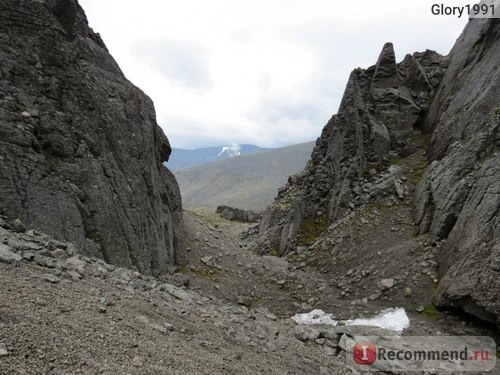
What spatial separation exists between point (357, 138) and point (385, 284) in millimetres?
17682

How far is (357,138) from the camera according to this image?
120ft

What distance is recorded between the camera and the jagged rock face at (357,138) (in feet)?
117

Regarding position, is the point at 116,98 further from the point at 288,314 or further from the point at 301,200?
the point at 301,200

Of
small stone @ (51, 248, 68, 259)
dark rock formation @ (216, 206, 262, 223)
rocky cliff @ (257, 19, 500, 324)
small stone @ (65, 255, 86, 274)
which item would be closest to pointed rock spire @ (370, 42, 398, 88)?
rocky cliff @ (257, 19, 500, 324)

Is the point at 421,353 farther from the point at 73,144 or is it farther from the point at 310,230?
the point at 73,144

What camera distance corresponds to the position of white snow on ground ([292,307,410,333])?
806 inches

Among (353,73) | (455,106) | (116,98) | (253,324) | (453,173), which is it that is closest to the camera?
(253,324)

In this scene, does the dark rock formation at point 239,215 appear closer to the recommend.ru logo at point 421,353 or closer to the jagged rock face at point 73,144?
the jagged rock face at point 73,144

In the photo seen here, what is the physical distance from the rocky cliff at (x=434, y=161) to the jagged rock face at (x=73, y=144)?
56.3ft

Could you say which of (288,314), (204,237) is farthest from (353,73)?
(288,314)

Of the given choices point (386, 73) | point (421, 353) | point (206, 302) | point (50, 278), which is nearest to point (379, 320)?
point (421, 353)

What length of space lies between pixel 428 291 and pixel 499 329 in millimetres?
4844

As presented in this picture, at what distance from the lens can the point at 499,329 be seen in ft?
57.4

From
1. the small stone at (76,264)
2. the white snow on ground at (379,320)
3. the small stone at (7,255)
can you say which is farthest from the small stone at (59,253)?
the white snow on ground at (379,320)
